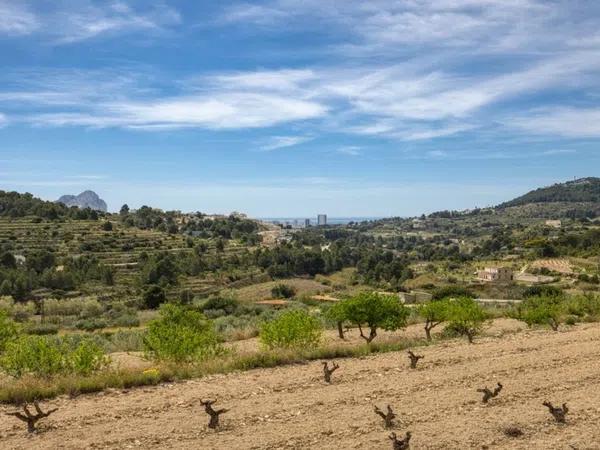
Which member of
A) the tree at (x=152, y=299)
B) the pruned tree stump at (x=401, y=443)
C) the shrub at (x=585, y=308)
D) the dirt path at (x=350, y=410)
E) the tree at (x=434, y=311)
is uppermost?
the pruned tree stump at (x=401, y=443)

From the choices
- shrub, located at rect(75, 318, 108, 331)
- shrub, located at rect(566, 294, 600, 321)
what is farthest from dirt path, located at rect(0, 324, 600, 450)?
shrub, located at rect(75, 318, 108, 331)

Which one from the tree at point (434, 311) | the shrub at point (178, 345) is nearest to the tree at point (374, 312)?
the tree at point (434, 311)

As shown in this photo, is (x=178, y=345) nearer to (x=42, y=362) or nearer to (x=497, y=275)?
(x=42, y=362)

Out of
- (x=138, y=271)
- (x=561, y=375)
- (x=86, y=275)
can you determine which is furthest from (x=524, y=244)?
(x=561, y=375)

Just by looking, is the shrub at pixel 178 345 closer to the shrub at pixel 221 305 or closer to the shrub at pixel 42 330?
the shrub at pixel 42 330

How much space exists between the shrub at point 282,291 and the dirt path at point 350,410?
50.6m

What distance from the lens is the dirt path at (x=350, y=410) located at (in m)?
8.80

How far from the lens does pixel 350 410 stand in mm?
10344

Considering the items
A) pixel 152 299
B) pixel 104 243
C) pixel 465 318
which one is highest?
pixel 104 243

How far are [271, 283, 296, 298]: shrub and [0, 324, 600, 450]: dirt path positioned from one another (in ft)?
166

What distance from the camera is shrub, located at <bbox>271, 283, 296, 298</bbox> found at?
214ft

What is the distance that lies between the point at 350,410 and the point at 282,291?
55.9 m

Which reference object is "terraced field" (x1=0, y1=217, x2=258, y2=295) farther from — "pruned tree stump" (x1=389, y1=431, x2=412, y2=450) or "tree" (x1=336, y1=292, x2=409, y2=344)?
"pruned tree stump" (x1=389, y1=431, x2=412, y2=450)

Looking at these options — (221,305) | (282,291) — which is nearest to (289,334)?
(221,305)
